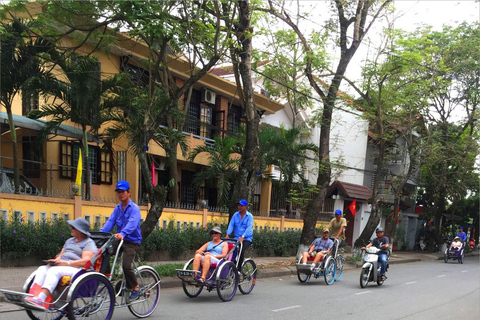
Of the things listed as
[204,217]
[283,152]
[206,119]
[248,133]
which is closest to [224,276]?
[248,133]

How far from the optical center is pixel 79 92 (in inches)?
494

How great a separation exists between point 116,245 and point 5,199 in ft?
17.6

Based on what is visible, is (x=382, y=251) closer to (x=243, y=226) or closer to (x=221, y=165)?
(x=243, y=226)

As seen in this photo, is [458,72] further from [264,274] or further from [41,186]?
[41,186]

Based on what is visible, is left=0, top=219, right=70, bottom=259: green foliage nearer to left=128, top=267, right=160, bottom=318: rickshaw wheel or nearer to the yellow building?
the yellow building

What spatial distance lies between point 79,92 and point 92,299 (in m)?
8.17

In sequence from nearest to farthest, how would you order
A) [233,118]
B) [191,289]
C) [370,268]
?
[191,289], [370,268], [233,118]

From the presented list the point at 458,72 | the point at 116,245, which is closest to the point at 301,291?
the point at 116,245

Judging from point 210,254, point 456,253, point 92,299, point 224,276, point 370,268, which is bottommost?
point 456,253

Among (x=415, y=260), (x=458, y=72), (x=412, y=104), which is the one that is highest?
(x=458, y=72)

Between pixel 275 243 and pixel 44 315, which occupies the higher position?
pixel 44 315

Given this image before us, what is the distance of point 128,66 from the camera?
1745 centimetres

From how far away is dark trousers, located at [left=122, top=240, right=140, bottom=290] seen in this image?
21.0 ft

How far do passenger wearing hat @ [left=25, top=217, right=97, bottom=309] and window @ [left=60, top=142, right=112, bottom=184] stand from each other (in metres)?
10.5
